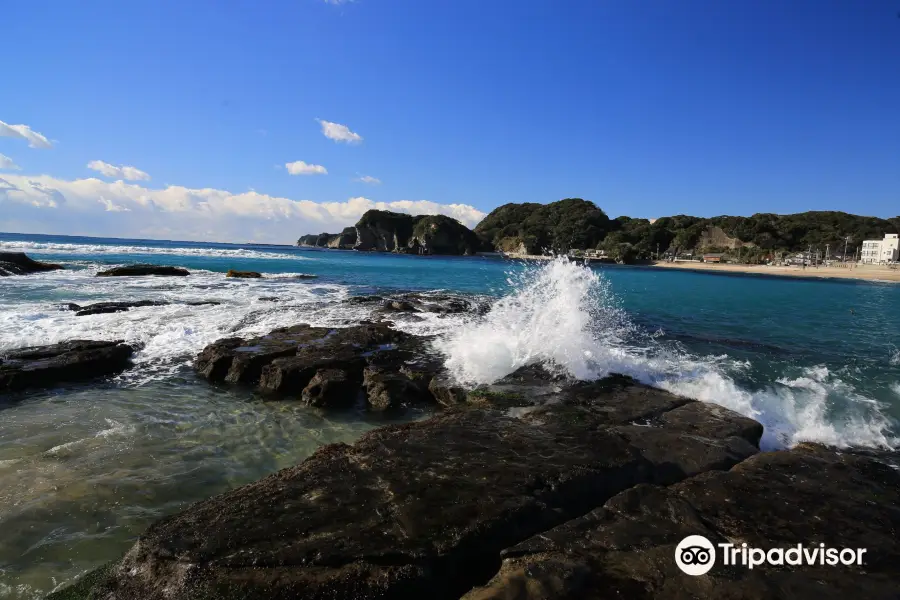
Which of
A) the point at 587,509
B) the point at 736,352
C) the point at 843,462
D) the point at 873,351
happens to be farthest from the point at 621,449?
the point at 873,351

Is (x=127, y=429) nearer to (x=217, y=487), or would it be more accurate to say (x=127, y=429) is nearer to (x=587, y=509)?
(x=217, y=487)

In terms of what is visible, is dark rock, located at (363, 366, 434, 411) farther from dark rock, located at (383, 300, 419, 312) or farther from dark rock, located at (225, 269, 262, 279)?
dark rock, located at (225, 269, 262, 279)

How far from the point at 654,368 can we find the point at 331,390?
6.92m

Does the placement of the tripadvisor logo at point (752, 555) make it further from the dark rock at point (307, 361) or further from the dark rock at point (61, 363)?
the dark rock at point (61, 363)

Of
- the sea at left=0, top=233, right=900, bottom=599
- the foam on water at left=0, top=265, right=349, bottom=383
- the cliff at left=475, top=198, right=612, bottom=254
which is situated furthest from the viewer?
the cliff at left=475, top=198, right=612, bottom=254

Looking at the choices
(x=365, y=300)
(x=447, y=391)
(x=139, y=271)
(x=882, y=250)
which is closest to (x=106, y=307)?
(x=365, y=300)

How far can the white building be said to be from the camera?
292 feet

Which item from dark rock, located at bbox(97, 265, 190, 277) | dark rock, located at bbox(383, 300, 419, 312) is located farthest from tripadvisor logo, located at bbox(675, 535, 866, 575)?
dark rock, located at bbox(97, 265, 190, 277)

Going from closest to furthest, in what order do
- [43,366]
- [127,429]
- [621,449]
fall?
1. [621,449]
2. [127,429]
3. [43,366]

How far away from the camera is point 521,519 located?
3604 mm

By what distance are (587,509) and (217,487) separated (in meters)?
4.17

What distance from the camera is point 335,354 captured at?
382 inches

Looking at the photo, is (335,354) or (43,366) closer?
(43,366)

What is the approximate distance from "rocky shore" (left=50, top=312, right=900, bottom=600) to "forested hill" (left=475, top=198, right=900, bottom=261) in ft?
388
